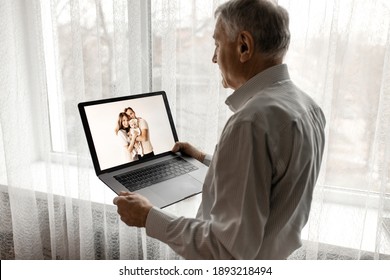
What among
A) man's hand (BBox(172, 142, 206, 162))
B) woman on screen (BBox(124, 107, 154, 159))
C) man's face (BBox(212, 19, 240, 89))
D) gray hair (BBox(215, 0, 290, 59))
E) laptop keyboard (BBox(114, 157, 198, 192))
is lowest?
laptop keyboard (BBox(114, 157, 198, 192))

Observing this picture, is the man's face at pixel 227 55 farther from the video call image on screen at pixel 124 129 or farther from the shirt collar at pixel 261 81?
the video call image on screen at pixel 124 129

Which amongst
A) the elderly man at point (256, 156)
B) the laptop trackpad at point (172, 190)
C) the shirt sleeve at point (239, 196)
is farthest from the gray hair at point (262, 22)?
the laptop trackpad at point (172, 190)

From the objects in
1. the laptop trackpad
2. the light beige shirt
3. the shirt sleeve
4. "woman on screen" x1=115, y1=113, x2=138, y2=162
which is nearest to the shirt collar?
the light beige shirt

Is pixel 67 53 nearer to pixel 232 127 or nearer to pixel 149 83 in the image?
pixel 149 83

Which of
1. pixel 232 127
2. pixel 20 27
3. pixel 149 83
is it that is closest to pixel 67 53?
pixel 20 27

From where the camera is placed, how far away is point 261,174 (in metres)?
0.73

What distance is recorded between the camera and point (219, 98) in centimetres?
136

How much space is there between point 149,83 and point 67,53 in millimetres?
381

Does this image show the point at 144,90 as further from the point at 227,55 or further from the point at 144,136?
the point at 227,55

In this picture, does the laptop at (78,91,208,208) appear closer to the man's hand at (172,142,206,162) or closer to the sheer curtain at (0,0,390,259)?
the man's hand at (172,142,206,162)

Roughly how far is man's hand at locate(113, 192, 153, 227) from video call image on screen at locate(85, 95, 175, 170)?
17 centimetres

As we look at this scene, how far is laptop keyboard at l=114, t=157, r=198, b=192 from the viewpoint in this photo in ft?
3.41
